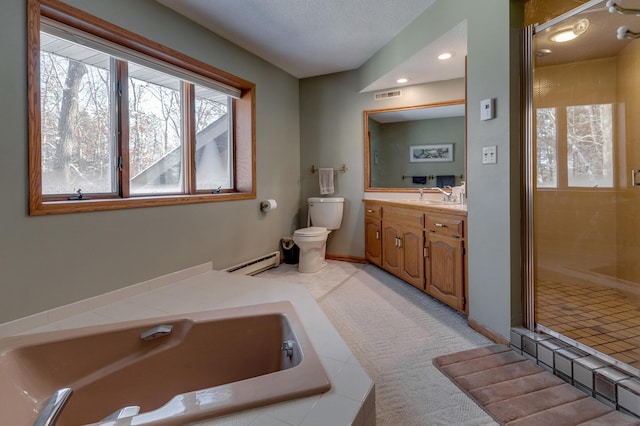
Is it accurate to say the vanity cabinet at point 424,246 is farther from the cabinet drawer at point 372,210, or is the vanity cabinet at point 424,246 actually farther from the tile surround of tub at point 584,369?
the tile surround of tub at point 584,369

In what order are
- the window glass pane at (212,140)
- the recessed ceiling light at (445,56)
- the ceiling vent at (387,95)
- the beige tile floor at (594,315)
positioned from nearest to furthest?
the beige tile floor at (594,315)
the recessed ceiling light at (445,56)
the window glass pane at (212,140)
the ceiling vent at (387,95)

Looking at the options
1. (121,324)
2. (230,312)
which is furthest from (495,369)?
(121,324)

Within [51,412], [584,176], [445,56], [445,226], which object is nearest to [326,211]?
[445,226]

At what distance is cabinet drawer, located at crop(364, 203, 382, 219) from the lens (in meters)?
3.59

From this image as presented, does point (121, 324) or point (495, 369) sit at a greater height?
point (121, 324)

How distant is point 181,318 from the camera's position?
5.19 feet

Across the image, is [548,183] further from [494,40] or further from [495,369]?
[495,369]

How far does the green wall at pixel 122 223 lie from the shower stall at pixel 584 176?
243 centimetres

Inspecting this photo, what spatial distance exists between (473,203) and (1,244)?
268cm

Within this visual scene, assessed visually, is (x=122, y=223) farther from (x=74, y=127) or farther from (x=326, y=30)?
(x=326, y=30)

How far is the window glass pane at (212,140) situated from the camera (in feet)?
9.91

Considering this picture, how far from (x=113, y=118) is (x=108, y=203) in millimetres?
625

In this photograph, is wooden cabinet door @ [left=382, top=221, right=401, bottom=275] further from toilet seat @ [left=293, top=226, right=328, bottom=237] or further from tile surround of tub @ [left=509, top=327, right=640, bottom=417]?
tile surround of tub @ [left=509, top=327, right=640, bottom=417]

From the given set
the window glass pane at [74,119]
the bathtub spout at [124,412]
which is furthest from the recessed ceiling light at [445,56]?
the bathtub spout at [124,412]
